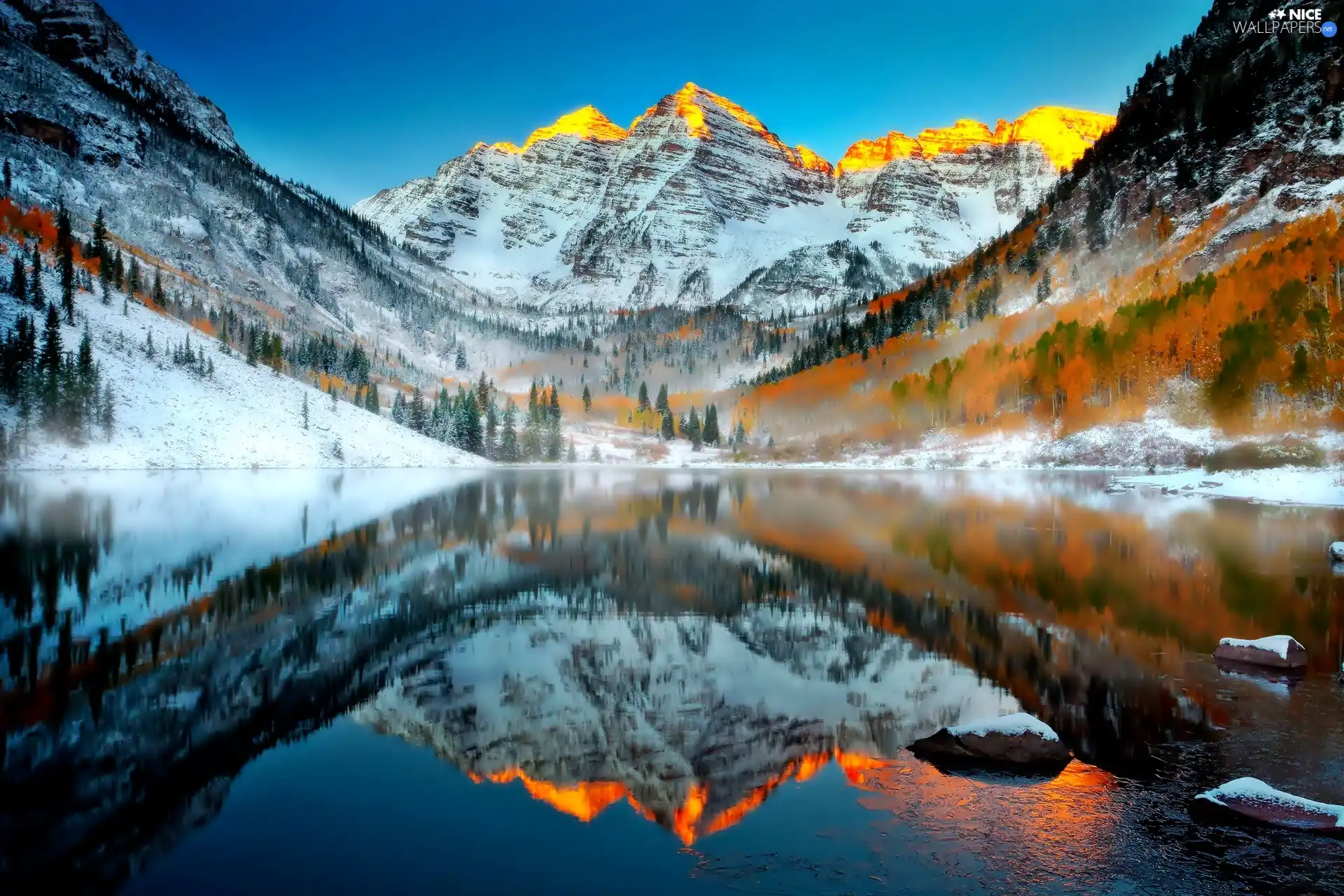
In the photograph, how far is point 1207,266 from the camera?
12288cm

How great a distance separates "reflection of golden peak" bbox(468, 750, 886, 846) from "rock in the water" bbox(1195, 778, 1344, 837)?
439cm

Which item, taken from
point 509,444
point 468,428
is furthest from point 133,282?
point 509,444

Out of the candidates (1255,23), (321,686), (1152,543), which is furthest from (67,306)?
(1255,23)

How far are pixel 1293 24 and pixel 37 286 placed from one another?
225490 millimetres

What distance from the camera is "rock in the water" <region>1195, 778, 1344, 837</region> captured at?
30.6 ft

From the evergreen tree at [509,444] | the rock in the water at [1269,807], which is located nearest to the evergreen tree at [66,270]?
the evergreen tree at [509,444]

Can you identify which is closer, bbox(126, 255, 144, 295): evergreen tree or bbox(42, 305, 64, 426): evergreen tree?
bbox(42, 305, 64, 426): evergreen tree

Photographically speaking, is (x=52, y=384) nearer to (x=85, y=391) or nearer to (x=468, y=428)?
(x=85, y=391)

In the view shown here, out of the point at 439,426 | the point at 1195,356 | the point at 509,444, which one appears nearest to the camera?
the point at 1195,356

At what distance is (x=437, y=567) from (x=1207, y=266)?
13775 cm

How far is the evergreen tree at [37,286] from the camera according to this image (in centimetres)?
10619

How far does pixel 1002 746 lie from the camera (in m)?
12.0

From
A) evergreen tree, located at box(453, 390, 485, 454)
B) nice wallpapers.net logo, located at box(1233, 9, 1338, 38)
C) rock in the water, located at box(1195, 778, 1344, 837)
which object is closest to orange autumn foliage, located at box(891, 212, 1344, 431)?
nice wallpapers.net logo, located at box(1233, 9, 1338, 38)

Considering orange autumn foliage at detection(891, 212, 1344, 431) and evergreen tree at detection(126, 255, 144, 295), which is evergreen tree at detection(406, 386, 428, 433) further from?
orange autumn foliage at detection(891, 212, 1344, 431)
